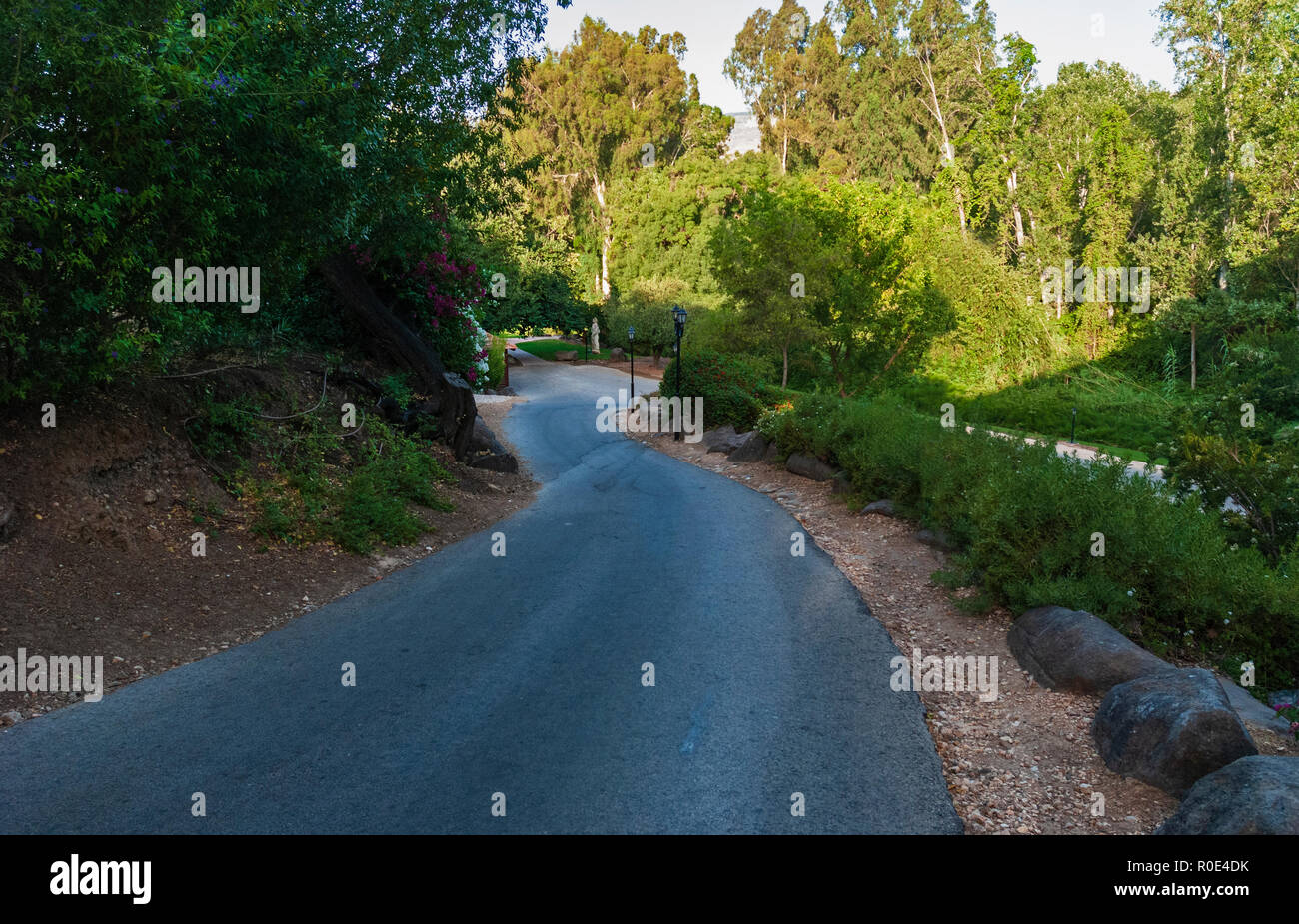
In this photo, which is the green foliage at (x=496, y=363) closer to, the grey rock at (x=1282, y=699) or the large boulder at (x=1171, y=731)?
the grey rock at (x=1282, y=699)

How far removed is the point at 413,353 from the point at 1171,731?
560 inches

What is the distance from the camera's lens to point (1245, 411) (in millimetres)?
12992

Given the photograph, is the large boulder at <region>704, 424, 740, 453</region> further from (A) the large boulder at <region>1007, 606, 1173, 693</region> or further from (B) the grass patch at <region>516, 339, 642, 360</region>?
(B) the grass patch at <region>516, 339, 642, 360</region>

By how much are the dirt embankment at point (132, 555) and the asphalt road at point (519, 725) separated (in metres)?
0.44

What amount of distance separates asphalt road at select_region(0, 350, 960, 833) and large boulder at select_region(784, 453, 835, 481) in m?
7.18

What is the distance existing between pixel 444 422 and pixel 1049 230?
40539mm

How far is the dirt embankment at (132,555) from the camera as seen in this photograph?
726 centimetres

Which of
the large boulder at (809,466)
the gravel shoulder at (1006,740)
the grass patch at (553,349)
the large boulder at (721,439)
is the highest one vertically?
the grass patch at (553,349)

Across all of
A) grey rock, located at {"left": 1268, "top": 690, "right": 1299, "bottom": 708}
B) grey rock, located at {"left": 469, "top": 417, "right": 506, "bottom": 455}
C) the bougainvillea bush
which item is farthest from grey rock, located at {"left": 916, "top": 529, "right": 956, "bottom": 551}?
the bougainvillea bush

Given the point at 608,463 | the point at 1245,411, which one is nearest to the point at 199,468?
the point at 608,463

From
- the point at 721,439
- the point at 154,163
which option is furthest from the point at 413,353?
the point at 721,439

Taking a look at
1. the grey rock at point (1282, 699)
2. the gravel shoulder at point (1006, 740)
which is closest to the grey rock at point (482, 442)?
the gravel shoulder at point (1006, 740)

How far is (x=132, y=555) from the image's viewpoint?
8.49 m

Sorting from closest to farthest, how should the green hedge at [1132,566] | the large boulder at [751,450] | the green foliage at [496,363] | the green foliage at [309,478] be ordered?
the green hedge at [1132,566]
the green foliage at [309,478]
the large boulder at [751,450]
the green foliage at [496,363]
